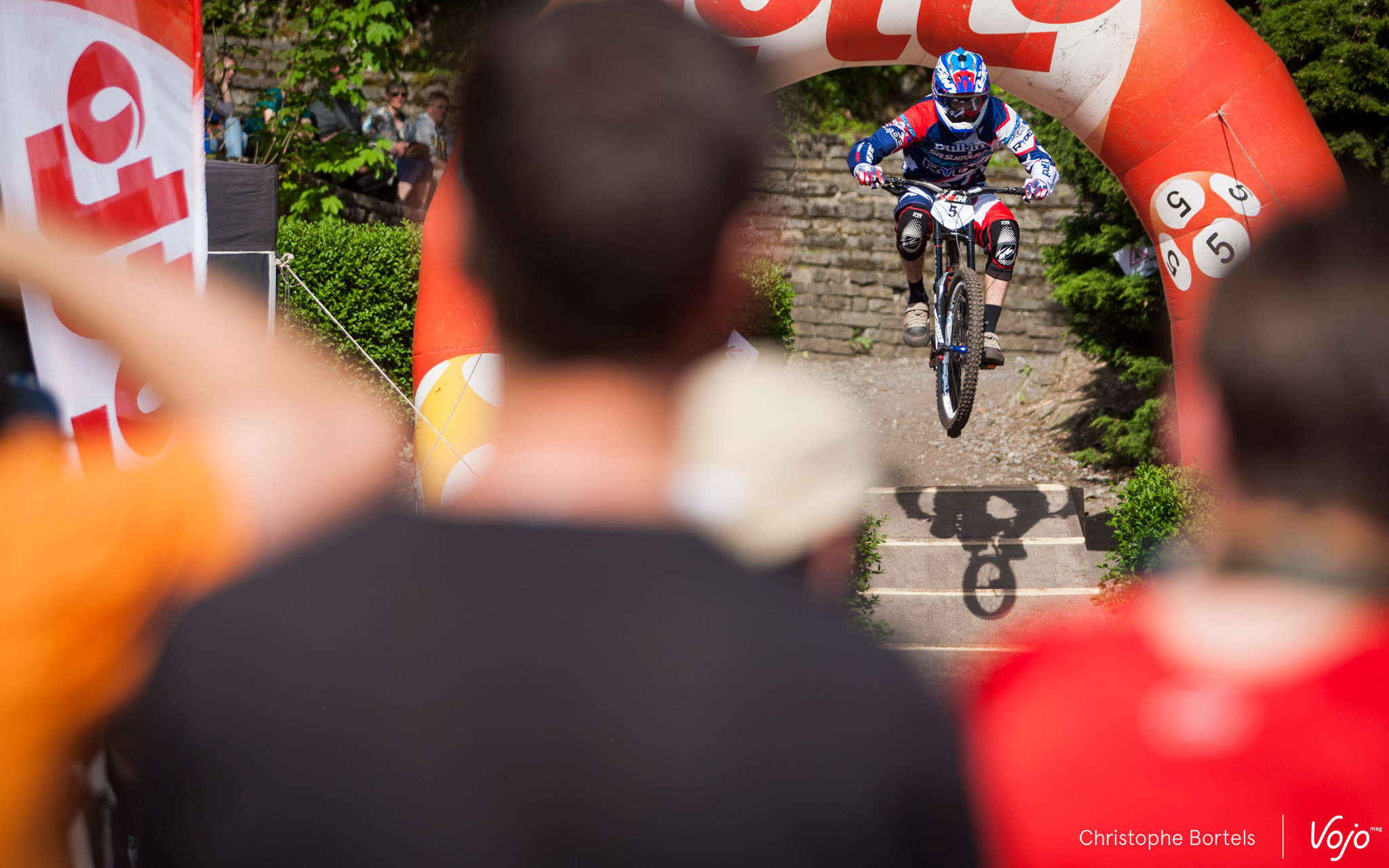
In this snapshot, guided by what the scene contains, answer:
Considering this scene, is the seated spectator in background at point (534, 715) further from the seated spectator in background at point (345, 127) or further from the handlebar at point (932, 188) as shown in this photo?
the seated spectator in background at point (345, 127)

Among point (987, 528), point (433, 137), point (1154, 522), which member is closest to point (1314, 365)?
point (1154, 522)

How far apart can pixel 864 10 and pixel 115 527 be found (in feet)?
14.8

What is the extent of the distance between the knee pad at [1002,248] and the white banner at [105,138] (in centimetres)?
390

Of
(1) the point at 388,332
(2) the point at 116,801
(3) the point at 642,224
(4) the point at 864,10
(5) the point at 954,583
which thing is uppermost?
(4) the point at 864,10

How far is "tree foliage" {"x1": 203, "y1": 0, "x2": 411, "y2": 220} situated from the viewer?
8234mm

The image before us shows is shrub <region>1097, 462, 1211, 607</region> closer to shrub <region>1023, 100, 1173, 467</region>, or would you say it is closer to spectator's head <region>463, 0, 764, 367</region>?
shrub <region>1023, 100, 1173, 467</region>

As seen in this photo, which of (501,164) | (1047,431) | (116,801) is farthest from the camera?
(1047,431)

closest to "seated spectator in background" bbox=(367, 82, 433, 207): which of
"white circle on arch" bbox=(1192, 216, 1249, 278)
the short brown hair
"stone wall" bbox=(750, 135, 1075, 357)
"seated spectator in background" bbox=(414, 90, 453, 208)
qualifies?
"seated spectator in background" bbox=(414, 90, 453, 208)

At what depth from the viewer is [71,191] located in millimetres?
1798

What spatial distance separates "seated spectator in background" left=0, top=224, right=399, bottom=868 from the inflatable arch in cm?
307

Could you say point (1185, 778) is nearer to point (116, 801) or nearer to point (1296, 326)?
point (1296, 326)

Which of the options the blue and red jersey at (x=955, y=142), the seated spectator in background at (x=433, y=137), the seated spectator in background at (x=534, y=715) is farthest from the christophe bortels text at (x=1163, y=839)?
the seated spectator in background at (x=433, y=137)

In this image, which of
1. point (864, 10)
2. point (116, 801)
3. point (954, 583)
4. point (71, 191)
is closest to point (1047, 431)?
point (954, 583)

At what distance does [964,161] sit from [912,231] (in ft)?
1.38
